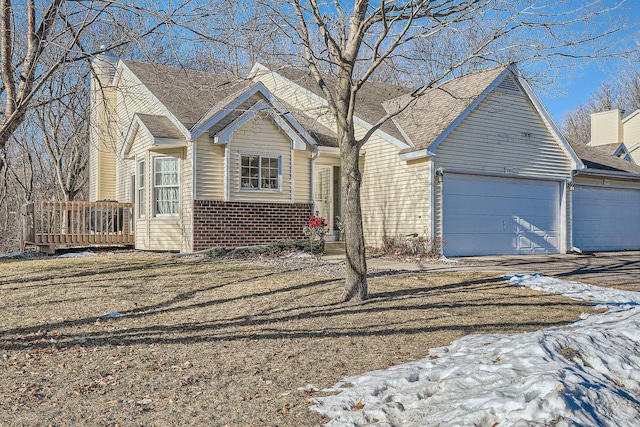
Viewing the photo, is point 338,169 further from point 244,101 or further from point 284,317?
point 284,317

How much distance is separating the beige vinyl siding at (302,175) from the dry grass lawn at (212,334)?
522 cm

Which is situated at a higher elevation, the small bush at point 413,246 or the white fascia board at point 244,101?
the white fascia board at point 244,101

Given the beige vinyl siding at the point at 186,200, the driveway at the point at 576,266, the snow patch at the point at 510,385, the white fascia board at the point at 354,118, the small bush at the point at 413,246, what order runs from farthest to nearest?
the white fascia board at the point at 354,118 → the small bush at the point at 413,246 → the beige vinyl siding at the point at 186,200 → the driveway at the point at 576,266 → the snow patch at the point at 510,385

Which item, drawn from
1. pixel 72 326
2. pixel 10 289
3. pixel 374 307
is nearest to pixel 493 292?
pixel 374 307

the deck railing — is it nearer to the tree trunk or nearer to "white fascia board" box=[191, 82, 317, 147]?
"white fascia board" box=[191, 82, 317, 147]

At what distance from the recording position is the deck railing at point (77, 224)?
14953 millimetres

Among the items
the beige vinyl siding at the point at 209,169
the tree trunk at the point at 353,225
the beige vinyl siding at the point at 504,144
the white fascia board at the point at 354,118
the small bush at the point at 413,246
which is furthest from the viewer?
the white fascia board at the point at 354,118

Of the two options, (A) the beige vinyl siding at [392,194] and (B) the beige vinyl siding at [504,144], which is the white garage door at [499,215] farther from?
(A) the beige vinyl siding at [392,194]

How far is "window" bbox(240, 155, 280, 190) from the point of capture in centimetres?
1537

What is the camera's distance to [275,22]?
867cm

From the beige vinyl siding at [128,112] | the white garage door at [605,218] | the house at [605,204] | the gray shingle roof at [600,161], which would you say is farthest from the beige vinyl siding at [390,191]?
the gray shingle roof at [600,161]

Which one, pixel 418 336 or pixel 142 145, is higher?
pixel 142 145

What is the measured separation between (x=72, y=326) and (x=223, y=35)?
4598 mm

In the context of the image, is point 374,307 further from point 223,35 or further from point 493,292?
point 223,35
